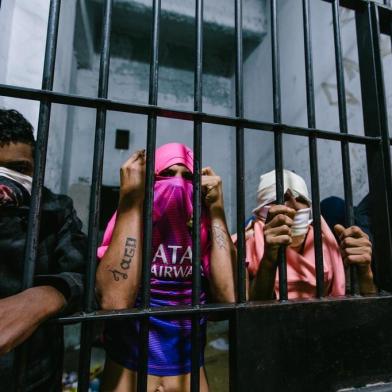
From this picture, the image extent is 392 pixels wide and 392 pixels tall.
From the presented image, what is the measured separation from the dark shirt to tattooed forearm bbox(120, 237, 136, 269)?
5.2 inches

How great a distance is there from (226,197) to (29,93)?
3919 millimetres

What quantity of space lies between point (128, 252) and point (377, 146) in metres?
0.92

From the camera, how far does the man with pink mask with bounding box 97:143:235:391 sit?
0.95 m

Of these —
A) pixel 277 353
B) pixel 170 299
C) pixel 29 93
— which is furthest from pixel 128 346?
pixel 29 93

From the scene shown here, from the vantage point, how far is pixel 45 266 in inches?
34.8

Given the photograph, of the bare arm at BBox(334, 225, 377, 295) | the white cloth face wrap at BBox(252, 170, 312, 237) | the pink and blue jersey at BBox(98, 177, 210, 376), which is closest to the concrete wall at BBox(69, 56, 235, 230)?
the white cloth face wrap at BBox(252, 170, 312, 237)

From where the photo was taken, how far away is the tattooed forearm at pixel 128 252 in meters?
0.95

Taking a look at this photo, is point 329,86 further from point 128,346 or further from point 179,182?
point 128,346

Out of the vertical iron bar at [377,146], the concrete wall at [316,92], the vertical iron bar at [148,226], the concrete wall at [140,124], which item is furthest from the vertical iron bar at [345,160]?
the concrete wall at [140,124]

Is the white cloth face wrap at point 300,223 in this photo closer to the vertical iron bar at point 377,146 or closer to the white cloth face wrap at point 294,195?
the white cloth face wrap at point 294,195

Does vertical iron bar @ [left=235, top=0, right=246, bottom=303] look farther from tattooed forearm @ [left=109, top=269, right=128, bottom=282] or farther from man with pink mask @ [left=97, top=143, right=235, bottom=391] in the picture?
tattooed forearm @ [left=109, top=269, right=128, bottom=282]

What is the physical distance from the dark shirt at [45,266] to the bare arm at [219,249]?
467 millimetres

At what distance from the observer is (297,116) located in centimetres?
335

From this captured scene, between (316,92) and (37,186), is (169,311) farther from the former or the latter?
(316,92)
